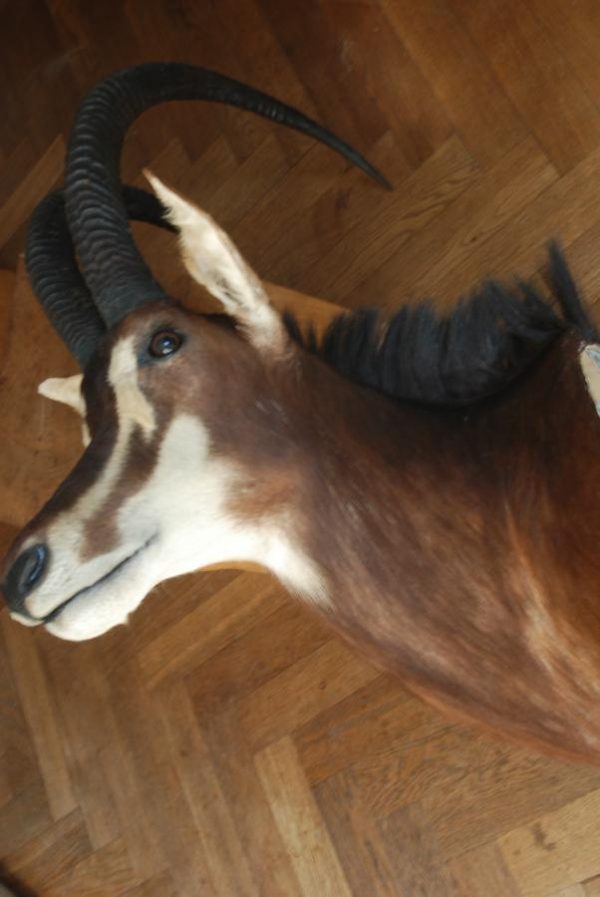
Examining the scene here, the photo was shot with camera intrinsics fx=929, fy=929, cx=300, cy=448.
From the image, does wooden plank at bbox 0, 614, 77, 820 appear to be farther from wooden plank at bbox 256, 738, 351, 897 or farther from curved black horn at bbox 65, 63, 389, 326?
curved black horn at bbox 65, 63, 389, 326

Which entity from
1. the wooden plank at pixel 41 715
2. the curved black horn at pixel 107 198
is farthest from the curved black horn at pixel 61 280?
the wooden plank at pixel 41 715

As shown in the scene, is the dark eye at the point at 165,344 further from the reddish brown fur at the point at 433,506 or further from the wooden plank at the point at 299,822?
the wooden plank at the point at 299,822

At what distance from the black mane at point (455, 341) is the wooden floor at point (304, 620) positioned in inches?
23.4

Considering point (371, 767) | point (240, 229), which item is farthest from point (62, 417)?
point (371, 767)

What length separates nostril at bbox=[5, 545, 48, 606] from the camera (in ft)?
3.51

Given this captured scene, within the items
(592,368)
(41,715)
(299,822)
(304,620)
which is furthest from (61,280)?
(41,715)

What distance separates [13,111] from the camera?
2.95m

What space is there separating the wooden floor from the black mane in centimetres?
60

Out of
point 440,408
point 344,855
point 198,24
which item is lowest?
point 344,855

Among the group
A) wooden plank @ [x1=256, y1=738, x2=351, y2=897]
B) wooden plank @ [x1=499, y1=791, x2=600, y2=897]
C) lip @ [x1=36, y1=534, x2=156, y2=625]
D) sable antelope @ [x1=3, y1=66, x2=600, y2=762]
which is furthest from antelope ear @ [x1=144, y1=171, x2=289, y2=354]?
wooden plank @ [x1=256, y1=738, x2=351, y2=897]

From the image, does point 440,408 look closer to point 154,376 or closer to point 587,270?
point 154,376

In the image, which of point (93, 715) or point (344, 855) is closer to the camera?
point (344, 855)

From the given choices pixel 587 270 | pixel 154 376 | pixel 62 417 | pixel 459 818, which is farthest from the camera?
pixel 62 417

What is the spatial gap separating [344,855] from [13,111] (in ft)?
7.85
